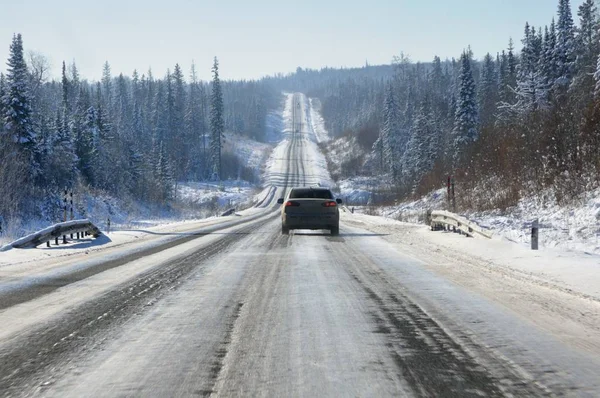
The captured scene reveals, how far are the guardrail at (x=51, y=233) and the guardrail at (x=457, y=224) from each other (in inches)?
481

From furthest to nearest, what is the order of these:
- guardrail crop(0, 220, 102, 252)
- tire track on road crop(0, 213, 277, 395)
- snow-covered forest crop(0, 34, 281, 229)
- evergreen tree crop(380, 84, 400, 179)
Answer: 1. evergreen tree crop(380, 84, 400, 179)
2. snow-covered forest crop(0, 34, 281, 229)
3. guardrail crop(0, 220, 102, 252)
4. tire track on road crop(0, 213, 277, 395)

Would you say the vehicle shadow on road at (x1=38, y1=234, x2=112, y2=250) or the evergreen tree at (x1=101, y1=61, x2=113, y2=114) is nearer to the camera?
the vehicle shadow on road at (x1=38, y1=234, x2=112, y2=250)

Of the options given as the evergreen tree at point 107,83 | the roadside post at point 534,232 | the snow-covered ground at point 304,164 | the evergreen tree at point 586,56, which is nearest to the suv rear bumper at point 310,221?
the roadside post at point 534,232

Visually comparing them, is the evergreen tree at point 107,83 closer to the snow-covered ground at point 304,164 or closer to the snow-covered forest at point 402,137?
the snow-covered forest at point 402,137

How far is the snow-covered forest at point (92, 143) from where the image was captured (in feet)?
140

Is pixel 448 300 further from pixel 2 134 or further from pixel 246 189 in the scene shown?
pixel 246 189

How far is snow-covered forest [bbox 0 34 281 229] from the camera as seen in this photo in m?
42.6

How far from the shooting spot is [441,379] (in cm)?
385

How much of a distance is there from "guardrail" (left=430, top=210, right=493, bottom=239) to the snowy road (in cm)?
554

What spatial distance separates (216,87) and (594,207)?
105 m

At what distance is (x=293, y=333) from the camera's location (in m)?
5.21

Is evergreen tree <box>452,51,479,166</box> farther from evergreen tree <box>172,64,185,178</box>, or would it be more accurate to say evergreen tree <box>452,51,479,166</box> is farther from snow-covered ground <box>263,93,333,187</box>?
evergreen tree <box>172,64,185,178</box>

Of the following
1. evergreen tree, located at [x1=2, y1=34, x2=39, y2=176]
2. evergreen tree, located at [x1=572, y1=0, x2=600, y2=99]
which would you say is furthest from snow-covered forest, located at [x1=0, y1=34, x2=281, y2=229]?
evergreen tree, located at [x1=572, y1=0, x2=600, y2=99]

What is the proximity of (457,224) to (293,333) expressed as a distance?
536 inches
